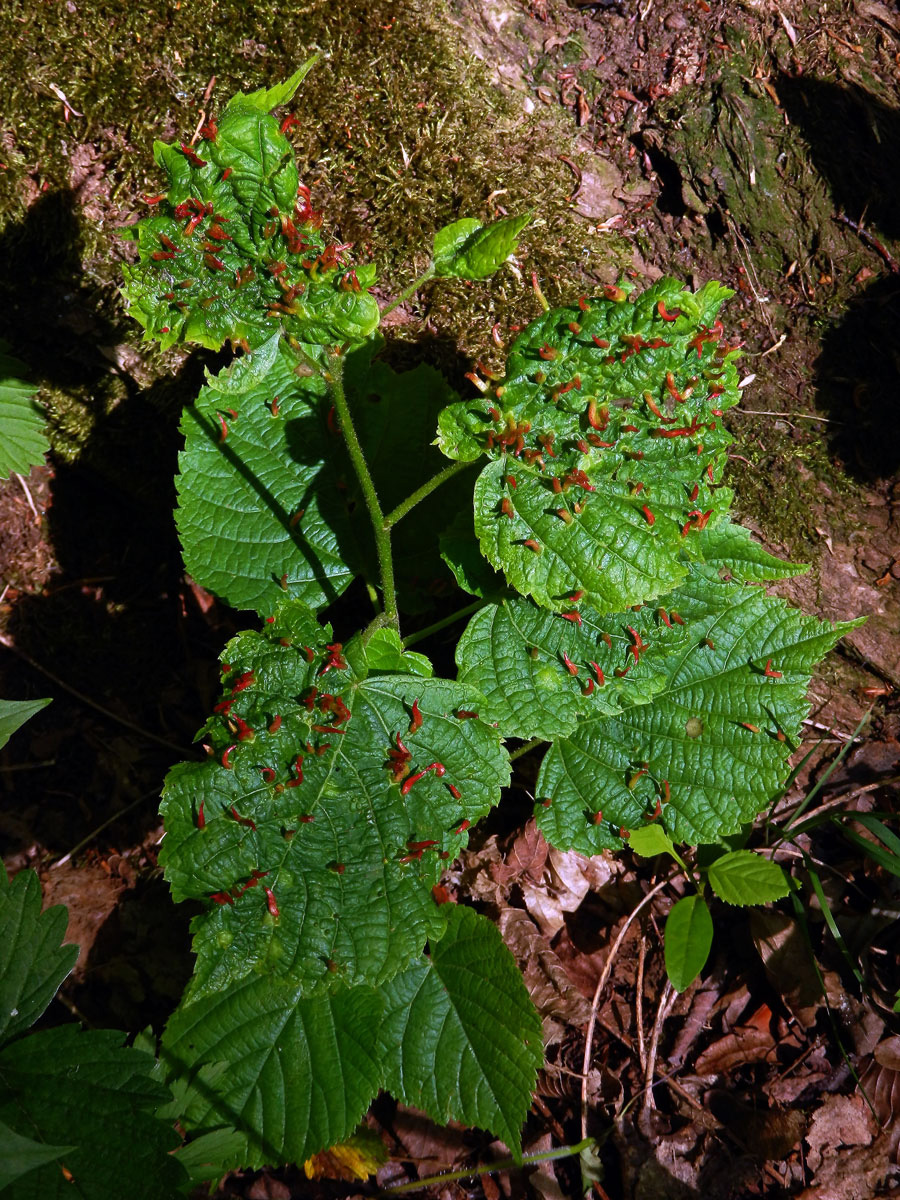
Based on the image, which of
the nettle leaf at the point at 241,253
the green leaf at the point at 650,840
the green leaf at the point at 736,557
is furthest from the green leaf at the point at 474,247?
the green leaf at the point at 650,840

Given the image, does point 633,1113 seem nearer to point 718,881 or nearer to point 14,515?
point 718,881

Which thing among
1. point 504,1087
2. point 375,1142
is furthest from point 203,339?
point 375,1142

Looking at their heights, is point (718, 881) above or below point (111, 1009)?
below

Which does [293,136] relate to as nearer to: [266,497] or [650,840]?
[266,497]

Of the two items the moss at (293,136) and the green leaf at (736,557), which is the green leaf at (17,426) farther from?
the green leaf at (736,557)

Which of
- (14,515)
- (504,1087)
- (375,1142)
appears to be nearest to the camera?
(504,1087)

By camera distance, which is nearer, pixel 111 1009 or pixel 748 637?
pixel 748 637

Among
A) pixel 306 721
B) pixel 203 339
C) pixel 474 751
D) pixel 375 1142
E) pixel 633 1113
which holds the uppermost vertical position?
pixel 203 339

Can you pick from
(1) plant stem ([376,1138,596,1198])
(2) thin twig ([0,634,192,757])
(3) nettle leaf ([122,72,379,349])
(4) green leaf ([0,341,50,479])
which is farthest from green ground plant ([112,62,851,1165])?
(2) thin twig ([0,634,192,757])
